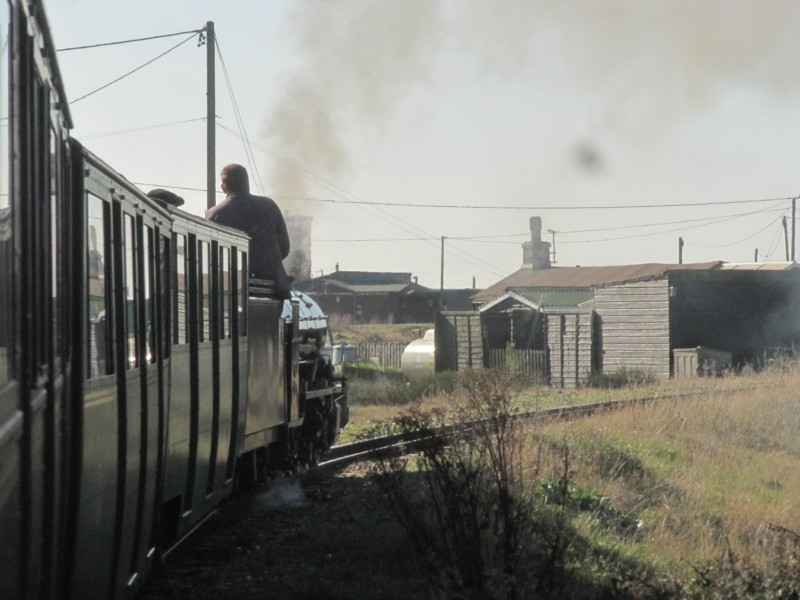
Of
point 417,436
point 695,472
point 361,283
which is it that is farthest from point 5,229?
point 361,283

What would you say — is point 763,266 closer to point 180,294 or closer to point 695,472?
point 695,472

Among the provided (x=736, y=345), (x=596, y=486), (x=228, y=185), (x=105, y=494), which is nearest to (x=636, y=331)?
(x=736, y=345)

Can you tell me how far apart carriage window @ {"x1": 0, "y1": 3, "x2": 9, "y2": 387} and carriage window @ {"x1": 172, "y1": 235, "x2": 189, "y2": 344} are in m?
4.16

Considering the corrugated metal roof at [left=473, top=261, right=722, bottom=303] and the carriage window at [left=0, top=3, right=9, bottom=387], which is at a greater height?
the corrugated metal roof at [left=473, top=261, right=722, bottom=303]

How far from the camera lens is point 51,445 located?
11.5 ft

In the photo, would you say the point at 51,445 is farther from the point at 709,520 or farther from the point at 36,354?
the point at 709,520

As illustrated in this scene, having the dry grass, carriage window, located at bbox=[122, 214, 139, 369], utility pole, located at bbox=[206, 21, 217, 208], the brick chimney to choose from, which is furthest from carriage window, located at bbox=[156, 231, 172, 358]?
the brick chimney

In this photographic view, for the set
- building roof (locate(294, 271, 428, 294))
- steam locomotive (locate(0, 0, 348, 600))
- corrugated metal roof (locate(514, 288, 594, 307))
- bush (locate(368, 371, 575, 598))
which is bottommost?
bush (locate(368, 371, 575, 598))

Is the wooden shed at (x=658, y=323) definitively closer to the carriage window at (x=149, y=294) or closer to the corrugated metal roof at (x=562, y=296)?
the corrugated metal roof at (x=562, y=296)

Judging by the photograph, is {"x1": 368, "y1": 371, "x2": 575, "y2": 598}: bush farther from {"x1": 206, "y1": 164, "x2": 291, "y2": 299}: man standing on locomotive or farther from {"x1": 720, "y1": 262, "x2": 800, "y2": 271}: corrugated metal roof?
{"x1": 720, "y1": 262, "x2": 800, "y2": 271}: corrugated metal roof

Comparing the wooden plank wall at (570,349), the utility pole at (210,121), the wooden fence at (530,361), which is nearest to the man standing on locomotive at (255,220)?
the utility pole at (210,121)

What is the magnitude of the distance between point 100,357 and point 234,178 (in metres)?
5.92

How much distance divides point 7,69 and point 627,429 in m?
15.1

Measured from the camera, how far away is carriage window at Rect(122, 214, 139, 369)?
17.5 feet
